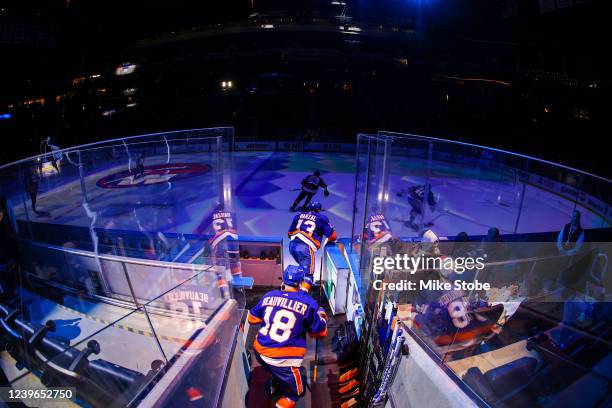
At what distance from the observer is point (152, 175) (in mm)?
11773

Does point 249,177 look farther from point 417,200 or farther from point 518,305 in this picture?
point 518,305

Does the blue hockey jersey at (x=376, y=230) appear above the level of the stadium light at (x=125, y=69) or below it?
below

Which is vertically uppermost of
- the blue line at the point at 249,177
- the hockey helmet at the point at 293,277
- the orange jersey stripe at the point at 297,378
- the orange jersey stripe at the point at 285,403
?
the hockey helmet at the point at 293,277

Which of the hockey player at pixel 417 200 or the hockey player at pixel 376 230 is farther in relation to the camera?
the hockey player at pixel 417 200

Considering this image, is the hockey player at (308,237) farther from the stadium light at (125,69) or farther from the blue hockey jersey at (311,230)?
the stadium light at (125,69)

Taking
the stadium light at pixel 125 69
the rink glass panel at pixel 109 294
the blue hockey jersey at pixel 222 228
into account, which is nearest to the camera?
the rink glass panel at pixel 109 294

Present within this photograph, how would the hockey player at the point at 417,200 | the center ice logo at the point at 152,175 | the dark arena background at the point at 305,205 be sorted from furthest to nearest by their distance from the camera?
the center ice logo at the point at 152,175 → the hockey player at the point at 417,200 → the dark arena background at the point at 305,205

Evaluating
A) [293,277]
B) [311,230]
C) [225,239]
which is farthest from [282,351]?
[311,230]

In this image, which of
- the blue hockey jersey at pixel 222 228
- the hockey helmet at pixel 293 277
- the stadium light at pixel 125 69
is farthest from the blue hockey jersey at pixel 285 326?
the stadium light at pixel 125 69

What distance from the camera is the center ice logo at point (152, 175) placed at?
10.9 m

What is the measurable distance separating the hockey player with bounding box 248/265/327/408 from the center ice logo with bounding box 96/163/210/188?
9.65 metres

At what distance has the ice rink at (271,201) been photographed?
7.84m

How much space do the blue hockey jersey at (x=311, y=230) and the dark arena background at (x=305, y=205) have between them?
1.6 inches

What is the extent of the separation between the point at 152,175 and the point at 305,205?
7.20 metres
